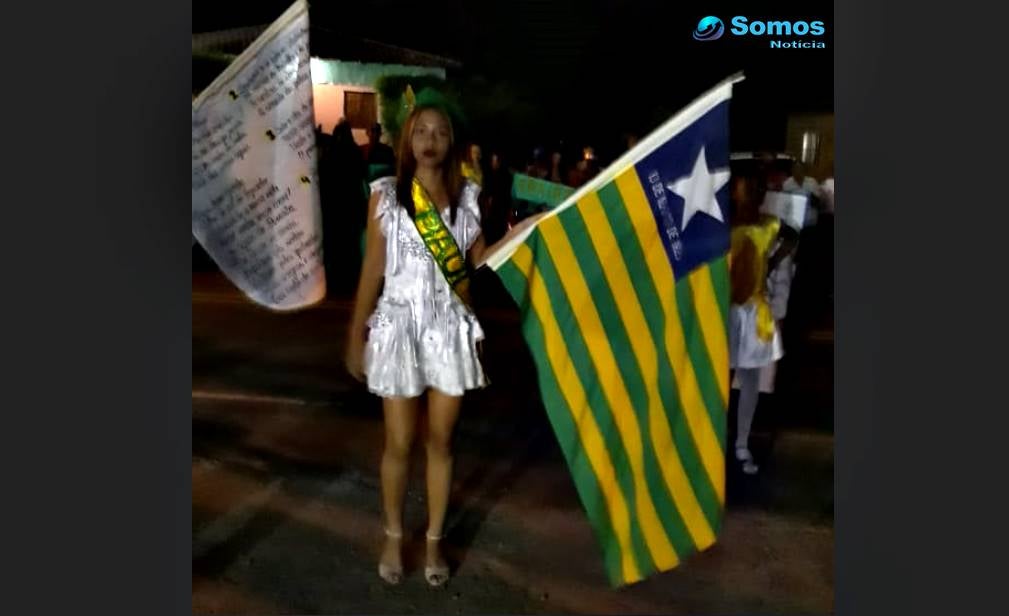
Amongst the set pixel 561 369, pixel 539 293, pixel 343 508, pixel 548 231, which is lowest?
pixel 343 508

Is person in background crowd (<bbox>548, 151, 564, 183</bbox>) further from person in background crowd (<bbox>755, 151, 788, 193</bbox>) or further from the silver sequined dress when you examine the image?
person in background crowd (<bbox>755, 151, 788, 193</bbox>)

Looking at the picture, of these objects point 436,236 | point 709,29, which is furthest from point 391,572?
point 709,29

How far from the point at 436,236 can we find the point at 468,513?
3.67ft

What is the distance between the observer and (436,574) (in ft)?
11.9

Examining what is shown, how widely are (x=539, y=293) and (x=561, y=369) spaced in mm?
302

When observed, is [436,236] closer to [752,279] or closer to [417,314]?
[417,314]

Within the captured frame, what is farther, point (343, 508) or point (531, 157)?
point (343, 508)

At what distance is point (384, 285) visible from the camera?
137 inches

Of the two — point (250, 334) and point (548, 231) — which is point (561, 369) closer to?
point (548, 231)

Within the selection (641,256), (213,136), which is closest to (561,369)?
(641,256)

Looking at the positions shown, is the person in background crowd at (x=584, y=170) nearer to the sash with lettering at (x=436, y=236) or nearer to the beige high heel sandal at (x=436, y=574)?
the sash with lettering at (x=436, y=236)

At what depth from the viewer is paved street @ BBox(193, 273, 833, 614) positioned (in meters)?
3.61

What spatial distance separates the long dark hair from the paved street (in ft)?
2.43

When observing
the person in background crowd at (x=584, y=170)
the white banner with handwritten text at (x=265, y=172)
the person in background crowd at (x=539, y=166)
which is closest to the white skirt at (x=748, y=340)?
the person in background crowd at (x=584, y=170)
